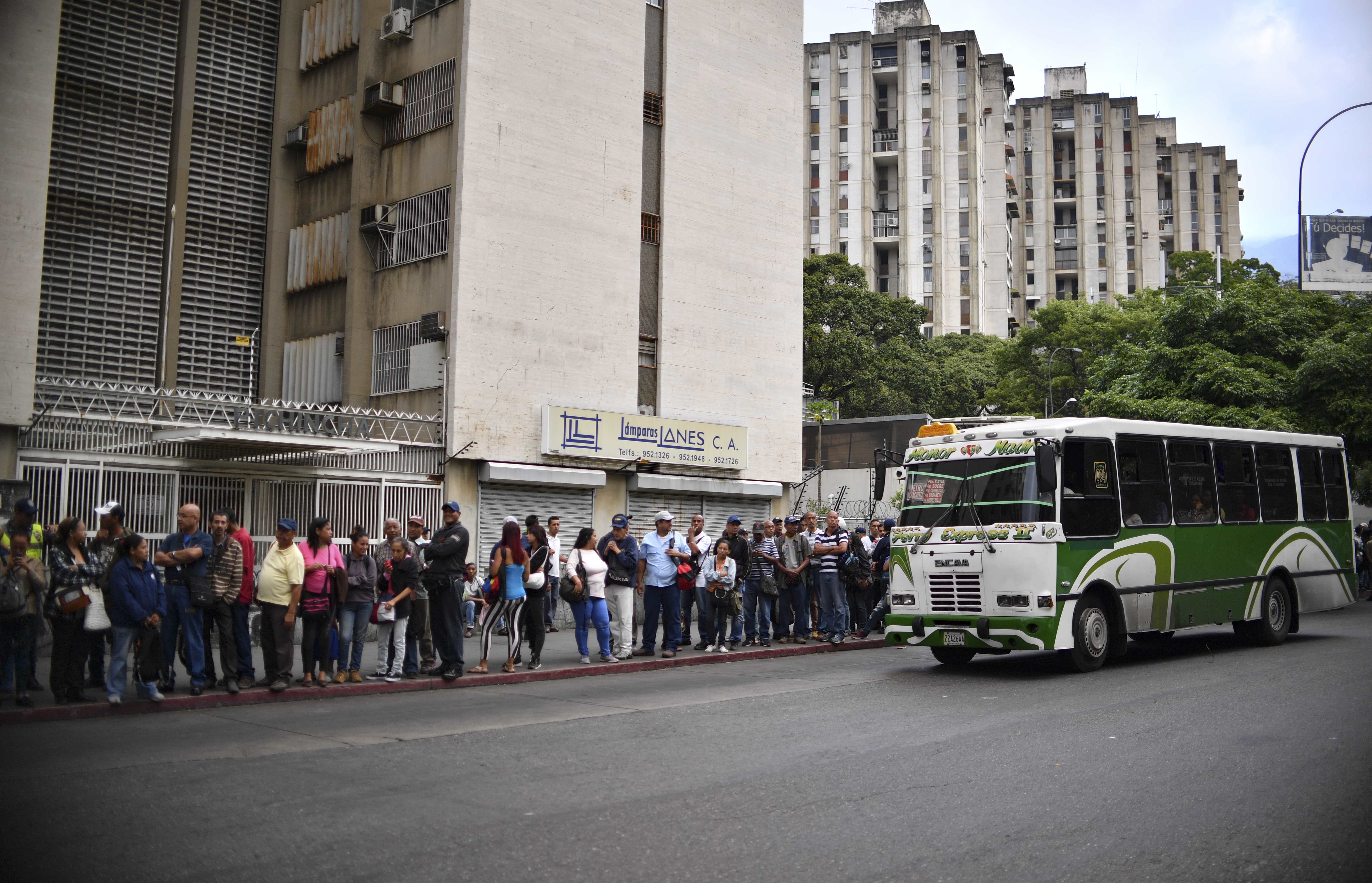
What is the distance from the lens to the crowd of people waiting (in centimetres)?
1080

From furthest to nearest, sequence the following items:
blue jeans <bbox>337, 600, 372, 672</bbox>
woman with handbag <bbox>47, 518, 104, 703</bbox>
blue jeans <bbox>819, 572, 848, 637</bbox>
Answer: blue jeans <bbox>819, 572, 848, 637</bbox> < blue jeans <bbox>337, 600, 372, 672</bbox> < woman with handbag <bbox>47, 518, 104, 703</bbox>

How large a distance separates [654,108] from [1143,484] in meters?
14.2

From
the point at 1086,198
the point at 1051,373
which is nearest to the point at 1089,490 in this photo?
the point at 1051,373

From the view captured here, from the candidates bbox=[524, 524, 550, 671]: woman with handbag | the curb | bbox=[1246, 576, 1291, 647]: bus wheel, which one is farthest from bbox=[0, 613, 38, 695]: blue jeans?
bbox=[1246, 576, 1291, 647]: bus wheel

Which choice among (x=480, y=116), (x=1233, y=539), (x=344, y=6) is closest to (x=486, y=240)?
(x=480, y=116)

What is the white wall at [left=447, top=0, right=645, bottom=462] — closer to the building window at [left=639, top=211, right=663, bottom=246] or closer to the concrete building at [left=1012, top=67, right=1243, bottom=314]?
the building window at [left=639, top=211, right=663, bottom=246]

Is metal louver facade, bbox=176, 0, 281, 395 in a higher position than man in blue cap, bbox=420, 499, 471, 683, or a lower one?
higher

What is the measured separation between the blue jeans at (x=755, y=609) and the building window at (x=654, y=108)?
11537 millimetres

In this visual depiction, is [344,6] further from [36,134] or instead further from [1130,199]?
[1130,199]

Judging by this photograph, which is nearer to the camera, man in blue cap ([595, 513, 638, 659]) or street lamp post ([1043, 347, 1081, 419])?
man in blue cap ([595, 513, 638, 659])

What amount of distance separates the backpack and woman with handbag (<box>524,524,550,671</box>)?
5280 mm

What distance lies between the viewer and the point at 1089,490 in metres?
13.8

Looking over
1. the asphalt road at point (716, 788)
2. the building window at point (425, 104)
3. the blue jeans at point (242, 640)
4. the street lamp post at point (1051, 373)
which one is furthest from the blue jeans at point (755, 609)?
the street lamp post at point (1051, 373)

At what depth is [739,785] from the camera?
7.50 metres
